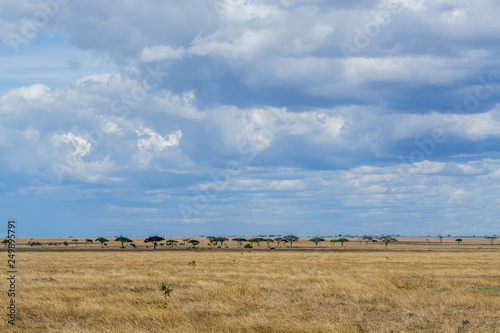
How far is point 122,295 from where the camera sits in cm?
2386

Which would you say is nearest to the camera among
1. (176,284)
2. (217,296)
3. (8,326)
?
(8,326)

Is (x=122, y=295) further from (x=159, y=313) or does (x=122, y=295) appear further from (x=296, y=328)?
(x=296, y=328)

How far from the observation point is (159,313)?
1822cm

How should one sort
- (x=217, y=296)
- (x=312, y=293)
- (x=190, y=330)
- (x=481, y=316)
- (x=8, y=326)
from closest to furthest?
(x=190, y=330) < (x=8, y=326) < (x=481, y=316) < (x=217, y=296) < (x=312, y=293)

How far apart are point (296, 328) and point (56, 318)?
9.78 meters

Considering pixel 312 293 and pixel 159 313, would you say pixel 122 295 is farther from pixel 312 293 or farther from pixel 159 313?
pixel 312 293

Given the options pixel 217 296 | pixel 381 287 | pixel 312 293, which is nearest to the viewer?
pixel 217 296

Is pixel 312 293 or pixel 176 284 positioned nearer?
pixel 312 293

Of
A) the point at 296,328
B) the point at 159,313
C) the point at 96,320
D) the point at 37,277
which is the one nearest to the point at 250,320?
the point at 296,328

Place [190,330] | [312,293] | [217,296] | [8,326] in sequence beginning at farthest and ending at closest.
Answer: [312,293]
[217,296]
[8,326]
[190,330]

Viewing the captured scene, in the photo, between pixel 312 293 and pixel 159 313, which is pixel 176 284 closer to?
pixel 312 293

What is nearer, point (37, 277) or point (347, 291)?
point (347, 291)

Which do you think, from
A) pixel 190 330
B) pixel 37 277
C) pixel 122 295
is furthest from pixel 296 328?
pixel 37 277

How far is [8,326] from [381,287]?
63.8ft
